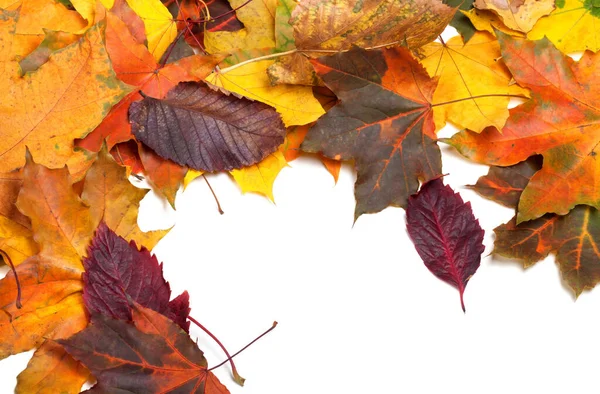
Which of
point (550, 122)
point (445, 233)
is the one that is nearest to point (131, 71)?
point (445, 233)

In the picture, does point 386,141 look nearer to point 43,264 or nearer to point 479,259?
point 479,259

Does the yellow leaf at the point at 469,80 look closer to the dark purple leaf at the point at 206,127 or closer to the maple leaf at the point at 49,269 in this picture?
the dark purple leaf at the point at 206,127

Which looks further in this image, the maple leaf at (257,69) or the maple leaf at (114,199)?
the maple leaf at (257,69)

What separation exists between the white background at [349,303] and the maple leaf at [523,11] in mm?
298

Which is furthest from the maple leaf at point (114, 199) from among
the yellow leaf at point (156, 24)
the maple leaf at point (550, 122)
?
the maple leaf at point (550, 122)

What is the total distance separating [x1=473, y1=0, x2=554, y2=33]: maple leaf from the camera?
42.9 inches

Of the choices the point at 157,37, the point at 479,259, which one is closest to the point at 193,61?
the point at 157,37

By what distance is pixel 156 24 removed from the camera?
1.07 m

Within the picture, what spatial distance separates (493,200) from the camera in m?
1.02

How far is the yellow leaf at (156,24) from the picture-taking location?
106cm

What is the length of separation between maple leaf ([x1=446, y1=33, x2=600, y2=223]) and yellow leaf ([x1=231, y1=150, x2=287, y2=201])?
10.9 inches

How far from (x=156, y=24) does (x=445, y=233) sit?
0.56m

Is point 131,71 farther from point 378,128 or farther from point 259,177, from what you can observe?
point 378,128

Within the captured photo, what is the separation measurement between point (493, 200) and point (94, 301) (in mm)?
600
